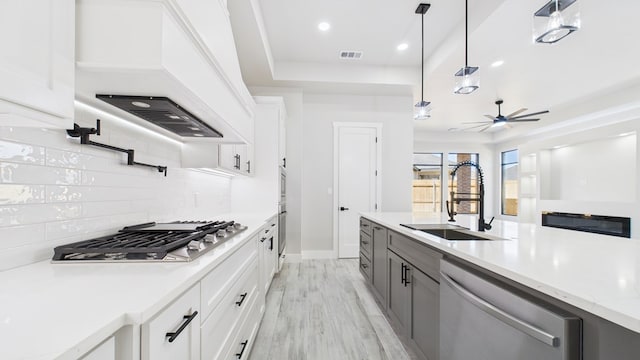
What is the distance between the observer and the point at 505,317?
93cm


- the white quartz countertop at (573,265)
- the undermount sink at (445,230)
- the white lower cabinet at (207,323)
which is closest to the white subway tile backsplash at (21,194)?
the white lower cabinet at (207,323)

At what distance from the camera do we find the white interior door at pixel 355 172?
473 centimetres

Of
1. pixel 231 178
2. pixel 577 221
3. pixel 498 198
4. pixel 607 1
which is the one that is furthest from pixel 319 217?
pixel 498 198

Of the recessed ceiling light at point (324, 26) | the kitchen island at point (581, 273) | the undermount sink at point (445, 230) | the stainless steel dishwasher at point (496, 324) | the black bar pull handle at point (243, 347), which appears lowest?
the black bar pull handle at point (243, 347)

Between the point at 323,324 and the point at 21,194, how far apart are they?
2160mm

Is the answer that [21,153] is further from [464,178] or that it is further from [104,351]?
[464,178]

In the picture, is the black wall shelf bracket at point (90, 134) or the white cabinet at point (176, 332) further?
the black wall shelf bracket at point (90, 134)

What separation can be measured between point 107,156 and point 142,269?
75 centimetres

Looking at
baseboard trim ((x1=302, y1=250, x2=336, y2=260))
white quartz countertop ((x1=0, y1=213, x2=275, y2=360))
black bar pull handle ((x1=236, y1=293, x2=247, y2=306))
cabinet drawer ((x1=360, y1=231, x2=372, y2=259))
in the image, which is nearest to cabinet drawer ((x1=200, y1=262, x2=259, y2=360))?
A: black bar pull handle ((x1=236, y1=293, x2=247, y2=306))

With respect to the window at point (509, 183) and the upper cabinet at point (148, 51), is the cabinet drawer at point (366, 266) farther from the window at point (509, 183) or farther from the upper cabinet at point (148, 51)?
the window at point (509, 183)

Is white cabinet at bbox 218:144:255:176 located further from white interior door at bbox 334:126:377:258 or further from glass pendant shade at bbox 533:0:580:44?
glass pendant shade at bbox 533:0:580:44

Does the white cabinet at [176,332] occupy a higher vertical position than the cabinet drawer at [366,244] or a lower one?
higher

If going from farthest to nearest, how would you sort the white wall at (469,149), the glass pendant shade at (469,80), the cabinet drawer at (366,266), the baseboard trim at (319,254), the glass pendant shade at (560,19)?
1. the white wall at (469,149)
2. the baseboard trim at (319,254)
3. the cabinet drawer at (366,266)
4. the glass pendant shade at (469,80)
5. the glass pendant shade at (560,19)

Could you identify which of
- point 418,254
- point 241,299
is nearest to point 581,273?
point 418,254
